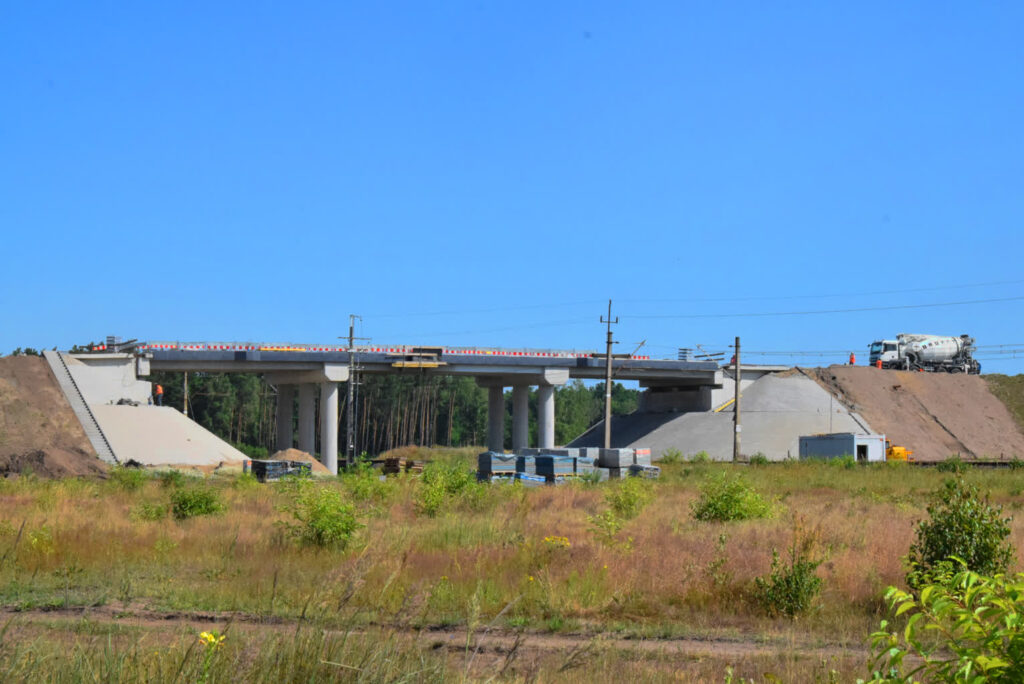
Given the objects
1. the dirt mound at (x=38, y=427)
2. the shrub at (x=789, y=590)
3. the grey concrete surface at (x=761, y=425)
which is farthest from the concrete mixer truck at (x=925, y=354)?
the shrub at (x=789, y=590)

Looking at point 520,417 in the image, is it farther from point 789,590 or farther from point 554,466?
point 789,590

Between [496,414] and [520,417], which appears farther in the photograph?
[496,414]

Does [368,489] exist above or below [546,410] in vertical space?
below

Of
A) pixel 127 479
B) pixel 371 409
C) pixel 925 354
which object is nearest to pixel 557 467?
pixel 127 479

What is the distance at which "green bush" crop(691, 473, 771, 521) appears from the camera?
22.2 metres

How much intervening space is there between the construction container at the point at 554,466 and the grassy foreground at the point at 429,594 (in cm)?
1692

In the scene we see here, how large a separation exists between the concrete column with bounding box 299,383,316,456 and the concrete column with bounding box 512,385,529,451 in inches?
655

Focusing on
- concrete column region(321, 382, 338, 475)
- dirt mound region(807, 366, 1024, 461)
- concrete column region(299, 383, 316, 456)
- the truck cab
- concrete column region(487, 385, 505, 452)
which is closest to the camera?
concrete column region(321, 382, 338, 475)

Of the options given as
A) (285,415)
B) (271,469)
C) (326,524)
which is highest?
(285,415)

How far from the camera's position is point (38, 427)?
50906mm

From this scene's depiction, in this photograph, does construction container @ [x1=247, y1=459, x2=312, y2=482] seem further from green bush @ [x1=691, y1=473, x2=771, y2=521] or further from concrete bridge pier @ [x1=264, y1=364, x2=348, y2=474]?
green bush @ [x1=691, y1=473, x2=771, y2=521]

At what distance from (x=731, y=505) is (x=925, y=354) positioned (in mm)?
75268

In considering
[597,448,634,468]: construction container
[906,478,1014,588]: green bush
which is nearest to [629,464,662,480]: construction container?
[597,448,634,468]: construction container

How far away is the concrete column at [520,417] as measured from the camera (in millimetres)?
79188
